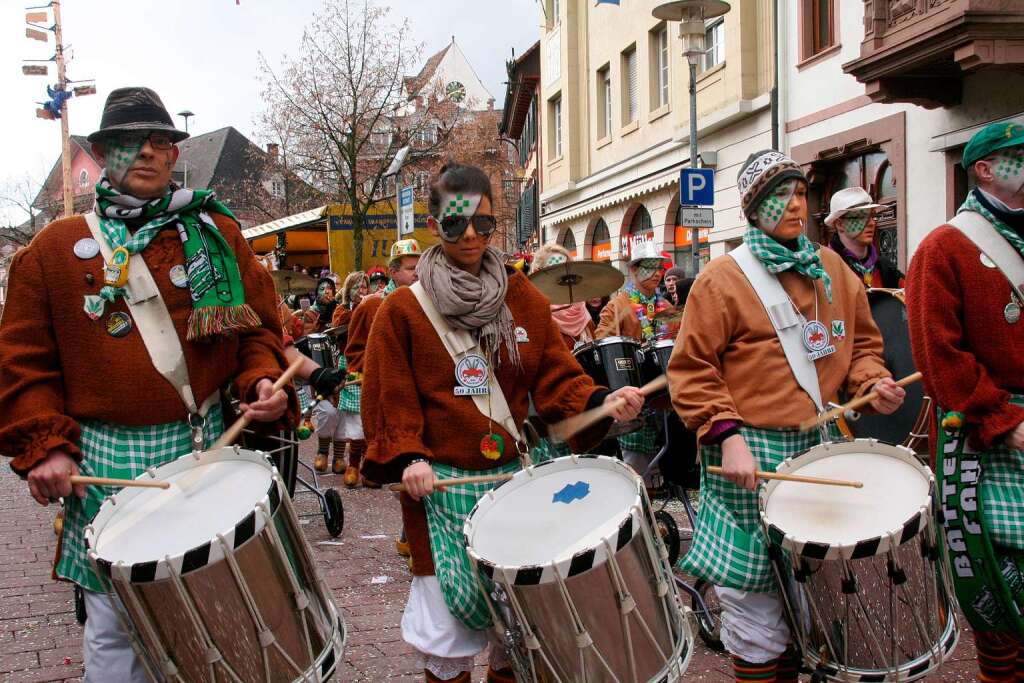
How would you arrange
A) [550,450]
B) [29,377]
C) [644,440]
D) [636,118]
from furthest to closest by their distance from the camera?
[636,118] < [644,440] < [550,450] < [29,377]

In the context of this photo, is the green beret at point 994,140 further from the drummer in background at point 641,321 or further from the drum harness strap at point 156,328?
the drum harness strap at point 156,328

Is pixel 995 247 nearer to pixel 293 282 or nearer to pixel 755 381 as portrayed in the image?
pixel 755 381

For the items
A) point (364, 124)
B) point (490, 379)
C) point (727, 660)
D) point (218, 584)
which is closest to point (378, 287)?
point (727, 660)

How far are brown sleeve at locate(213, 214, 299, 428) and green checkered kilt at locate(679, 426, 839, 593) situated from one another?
1.39 m

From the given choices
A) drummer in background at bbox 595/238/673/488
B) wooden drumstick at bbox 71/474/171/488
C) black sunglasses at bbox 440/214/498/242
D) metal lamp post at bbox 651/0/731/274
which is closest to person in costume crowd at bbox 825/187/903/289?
drummer in background at bbox 595/238/673/488

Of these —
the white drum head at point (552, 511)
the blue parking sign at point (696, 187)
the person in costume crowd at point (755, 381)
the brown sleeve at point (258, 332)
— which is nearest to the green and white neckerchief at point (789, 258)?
the person in costume crowd at point (755, 381)

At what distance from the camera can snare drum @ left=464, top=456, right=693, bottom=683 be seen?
265cm

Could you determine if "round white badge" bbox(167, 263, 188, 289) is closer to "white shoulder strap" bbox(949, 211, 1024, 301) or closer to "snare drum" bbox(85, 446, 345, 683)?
"snare drum" bbox(85, 446, 345, 683)

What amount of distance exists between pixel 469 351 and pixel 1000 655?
2.04 meters

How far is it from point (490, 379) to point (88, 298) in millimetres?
1235

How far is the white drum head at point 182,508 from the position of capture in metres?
2.70

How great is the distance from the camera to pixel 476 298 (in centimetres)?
330

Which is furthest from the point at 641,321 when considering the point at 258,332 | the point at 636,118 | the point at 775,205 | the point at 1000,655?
the point at 636,118

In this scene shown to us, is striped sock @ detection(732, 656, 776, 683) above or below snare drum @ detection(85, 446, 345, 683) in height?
below
